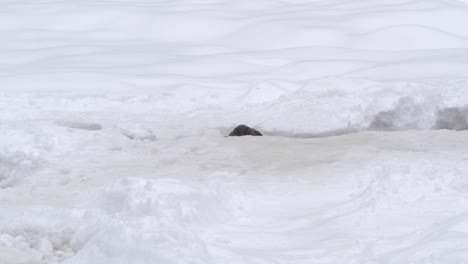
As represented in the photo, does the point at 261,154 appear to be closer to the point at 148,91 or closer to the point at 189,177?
the point at 189,177

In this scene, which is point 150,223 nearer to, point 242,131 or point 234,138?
point 234,138

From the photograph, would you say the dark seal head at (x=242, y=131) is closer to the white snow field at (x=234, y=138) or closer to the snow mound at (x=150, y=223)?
the white snow field at (x=234, y=138)

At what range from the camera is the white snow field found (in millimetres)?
3279

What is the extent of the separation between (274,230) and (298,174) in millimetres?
924

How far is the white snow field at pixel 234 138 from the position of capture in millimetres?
3279

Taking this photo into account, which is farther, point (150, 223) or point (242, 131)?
point (242, 131)

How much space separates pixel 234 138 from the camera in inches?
208

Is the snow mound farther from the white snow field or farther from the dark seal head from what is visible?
the dark seal head

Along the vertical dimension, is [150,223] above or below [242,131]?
above

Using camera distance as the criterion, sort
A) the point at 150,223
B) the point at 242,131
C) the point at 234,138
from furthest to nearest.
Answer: the point at 242,131 < the point at 234,138 < the point at 150,223

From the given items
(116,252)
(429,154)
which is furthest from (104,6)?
(116,252)

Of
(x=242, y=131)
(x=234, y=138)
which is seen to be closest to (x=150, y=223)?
(x=234, y=138)

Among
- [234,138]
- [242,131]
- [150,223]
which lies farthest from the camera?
[242,131]

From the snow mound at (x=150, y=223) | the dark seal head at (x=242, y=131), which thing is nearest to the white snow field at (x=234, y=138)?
the snow mound at (x=150, y=223)
